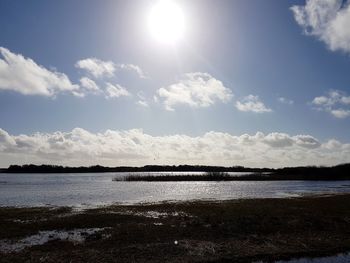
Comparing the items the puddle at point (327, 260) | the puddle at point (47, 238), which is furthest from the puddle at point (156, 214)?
the puddle at point (327, 260)

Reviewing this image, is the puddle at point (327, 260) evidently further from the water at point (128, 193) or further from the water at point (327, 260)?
the water at point (128, 193)

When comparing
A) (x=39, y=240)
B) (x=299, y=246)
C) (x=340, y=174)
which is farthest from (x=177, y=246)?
(x=340, y=174)

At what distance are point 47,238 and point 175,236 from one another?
7589 mm

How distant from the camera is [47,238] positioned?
2208 cm

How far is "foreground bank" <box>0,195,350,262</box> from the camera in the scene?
1762 cm

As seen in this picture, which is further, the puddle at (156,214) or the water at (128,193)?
the water at (128,193)

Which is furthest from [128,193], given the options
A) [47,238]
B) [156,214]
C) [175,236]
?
[175,236]

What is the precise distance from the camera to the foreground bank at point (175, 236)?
1762cm

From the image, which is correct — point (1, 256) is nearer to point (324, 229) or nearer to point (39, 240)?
point (39, 240)

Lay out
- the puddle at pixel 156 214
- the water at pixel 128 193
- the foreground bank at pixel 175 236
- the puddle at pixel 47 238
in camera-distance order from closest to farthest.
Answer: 1. the foreground bank at pixel 175 236
2. the puddle at pixel 47 238
3. the puddle at pixel 156 214
4. the water at pixel 128 193

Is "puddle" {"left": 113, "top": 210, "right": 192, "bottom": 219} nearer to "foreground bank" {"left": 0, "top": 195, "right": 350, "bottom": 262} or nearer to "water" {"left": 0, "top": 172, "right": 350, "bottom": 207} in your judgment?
"foreground bank" {"left": 0, "top": 195, "right": 350, "bottom": 262}

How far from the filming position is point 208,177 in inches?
5059

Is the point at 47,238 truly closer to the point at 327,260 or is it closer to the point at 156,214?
the point at 156,214

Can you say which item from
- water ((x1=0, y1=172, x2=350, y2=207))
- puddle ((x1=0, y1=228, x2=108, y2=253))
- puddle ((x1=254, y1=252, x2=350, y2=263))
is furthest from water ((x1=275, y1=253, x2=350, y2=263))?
water ((x1=0, y1=172, x2=350, y2=207))
